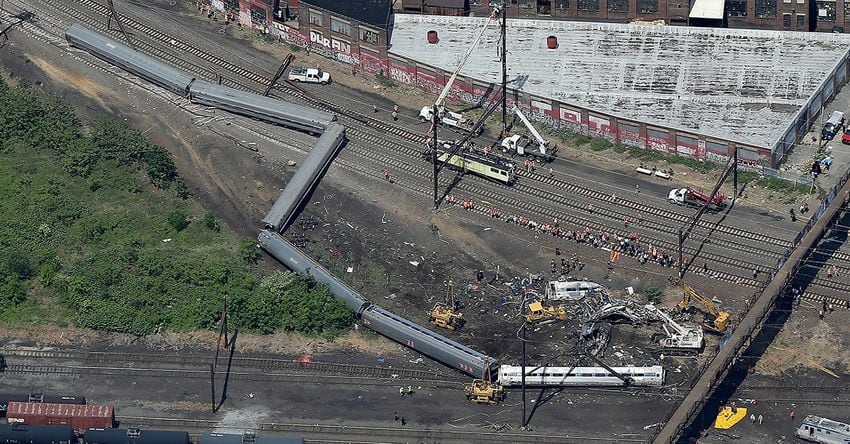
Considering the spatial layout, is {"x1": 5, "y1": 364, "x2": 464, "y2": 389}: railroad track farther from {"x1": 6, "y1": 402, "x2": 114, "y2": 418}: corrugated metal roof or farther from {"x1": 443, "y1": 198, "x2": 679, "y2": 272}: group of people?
{"x1": 443, "y1": 198, "x2": 679, "y2": 272}: group of people

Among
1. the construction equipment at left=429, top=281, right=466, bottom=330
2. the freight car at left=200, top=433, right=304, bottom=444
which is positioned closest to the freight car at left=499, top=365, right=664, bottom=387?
the construction equipment at left=429, top=281, right=466, bottom=330

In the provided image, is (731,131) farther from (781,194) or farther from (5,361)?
(5,361)

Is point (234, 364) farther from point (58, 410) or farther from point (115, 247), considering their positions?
point (115, 247)

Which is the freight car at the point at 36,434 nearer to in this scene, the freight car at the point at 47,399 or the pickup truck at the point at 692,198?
the freight car at the point at 47,399

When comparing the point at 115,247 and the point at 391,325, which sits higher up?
the point at 115,247

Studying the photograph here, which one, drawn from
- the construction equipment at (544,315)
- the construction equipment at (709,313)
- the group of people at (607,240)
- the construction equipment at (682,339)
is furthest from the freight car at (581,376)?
the group of people at (607,240)

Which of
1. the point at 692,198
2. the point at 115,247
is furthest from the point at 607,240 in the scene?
the point at 115,247
